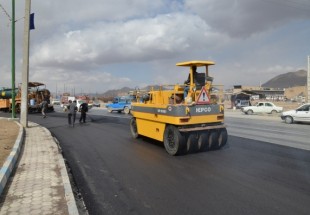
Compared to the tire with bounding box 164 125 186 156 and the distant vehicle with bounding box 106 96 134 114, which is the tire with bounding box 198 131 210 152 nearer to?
the tire with bounding box 164 125 186 156

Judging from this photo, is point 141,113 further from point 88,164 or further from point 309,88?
point 309,88

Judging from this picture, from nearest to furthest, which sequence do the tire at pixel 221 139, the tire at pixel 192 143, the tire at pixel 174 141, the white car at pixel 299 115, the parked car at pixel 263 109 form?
the tire at pixel 174 141 → the tire at pixel 192 143 → the tire at pixel 221 139 → the white car at pixel 299 115 → the parked car at pixel 263 109

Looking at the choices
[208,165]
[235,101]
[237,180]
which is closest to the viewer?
[237,180]

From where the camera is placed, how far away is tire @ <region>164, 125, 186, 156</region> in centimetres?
1026

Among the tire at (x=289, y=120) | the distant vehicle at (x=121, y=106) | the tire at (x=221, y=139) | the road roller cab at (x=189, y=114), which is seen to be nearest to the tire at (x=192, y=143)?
the road roller cab at (x=189, y=114)

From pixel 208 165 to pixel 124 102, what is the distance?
30.9 meters

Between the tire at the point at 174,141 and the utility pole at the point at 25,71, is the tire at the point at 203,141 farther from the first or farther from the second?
the utility pole at the point at 25,71

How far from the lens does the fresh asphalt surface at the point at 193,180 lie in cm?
570

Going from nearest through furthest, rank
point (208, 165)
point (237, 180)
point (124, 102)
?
point (237, 180) < point (208, 165) < point (124, 102)

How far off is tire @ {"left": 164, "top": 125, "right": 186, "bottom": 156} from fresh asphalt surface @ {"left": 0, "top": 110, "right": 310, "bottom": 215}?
0.26 meters

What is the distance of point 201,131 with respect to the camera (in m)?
10.9

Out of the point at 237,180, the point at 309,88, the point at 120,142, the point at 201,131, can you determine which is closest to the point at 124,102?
the point at 309,88

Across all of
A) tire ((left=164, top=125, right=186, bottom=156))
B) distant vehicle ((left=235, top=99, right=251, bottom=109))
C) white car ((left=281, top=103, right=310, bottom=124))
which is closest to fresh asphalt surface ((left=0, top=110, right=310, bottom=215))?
tire ((left=164, top=125, right=186, bottom=156))

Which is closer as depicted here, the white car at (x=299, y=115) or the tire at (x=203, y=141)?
the tire at (x=203, y=141)
